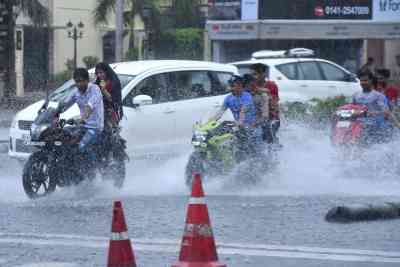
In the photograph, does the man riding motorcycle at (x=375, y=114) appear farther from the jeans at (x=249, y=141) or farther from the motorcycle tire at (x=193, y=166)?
the motorcycle tire at (x=193, y=166)

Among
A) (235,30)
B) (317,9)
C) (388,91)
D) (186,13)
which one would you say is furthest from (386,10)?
(186,13)

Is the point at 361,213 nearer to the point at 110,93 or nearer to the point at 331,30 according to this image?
the point at 110,93

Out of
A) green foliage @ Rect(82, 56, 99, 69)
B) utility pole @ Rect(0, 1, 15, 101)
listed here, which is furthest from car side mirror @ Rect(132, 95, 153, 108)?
green foliage @ Rect(82, 56, 99, 69)

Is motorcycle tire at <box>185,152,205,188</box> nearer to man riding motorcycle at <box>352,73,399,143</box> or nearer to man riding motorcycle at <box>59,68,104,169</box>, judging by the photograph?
man riding motorcycle at <box>59,68,104,169</box>

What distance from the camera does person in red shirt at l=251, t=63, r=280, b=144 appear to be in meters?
16.0

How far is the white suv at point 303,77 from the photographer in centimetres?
2584

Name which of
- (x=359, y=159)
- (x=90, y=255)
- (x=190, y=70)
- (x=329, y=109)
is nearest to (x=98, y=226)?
(x=90, y=255)

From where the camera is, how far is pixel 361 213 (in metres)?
11.9

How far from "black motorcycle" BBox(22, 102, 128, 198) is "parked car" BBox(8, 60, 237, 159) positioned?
1667mm

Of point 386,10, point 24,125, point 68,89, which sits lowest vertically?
point 24,125

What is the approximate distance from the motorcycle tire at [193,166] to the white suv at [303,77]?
34.1 ft

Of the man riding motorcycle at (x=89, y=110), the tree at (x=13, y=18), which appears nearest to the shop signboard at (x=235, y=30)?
the tree at (x=13, y=18)

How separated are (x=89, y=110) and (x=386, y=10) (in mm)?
25148

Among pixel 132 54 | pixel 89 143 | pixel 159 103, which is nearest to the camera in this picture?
pixel 89 143
